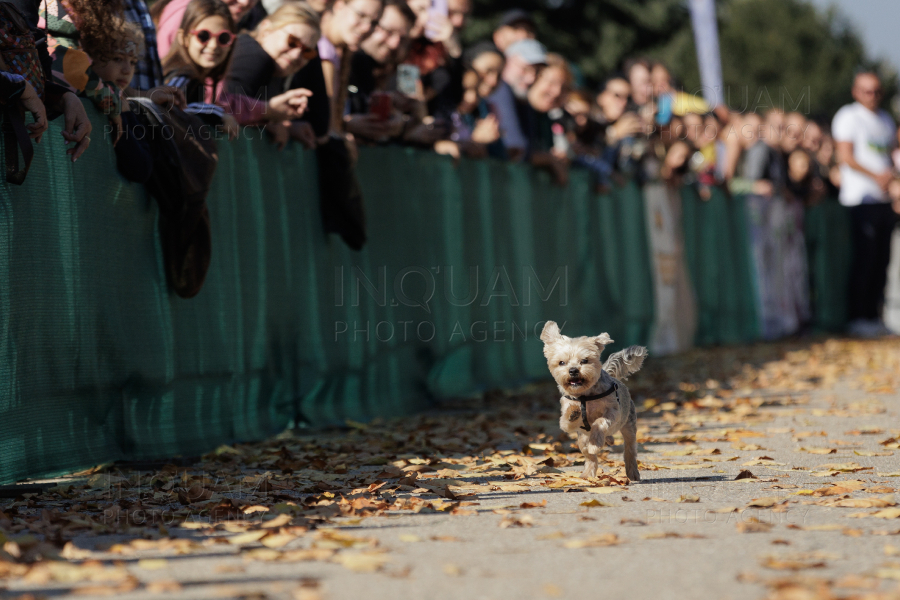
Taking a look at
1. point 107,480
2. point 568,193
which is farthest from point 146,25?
point 568,193

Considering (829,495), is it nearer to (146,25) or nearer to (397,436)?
(397,436)

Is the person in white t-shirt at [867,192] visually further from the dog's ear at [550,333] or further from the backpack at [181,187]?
the dog's ear at [550,333]

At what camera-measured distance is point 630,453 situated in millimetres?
6770

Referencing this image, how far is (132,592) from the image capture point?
434 cm

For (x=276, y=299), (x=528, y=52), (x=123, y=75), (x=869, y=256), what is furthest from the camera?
(x=869, y=256)

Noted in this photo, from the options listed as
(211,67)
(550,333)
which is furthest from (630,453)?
(211,67)

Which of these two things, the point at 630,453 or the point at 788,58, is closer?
the point at 630,453

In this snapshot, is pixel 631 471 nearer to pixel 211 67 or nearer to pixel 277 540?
pixel 277 540

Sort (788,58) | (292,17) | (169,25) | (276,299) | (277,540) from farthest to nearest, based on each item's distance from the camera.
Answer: (788,58) < (276,299) < (292,17) < (169,25) < (277,540)

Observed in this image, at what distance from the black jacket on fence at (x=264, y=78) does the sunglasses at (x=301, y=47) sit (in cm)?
17

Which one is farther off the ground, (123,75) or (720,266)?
(123,75)

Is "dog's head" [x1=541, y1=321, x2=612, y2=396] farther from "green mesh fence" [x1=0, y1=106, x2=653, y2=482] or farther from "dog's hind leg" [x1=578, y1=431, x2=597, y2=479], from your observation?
"green mesh fence" [x1=0, y1=106, x2=653, y2=482]

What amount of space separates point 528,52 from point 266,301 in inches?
205

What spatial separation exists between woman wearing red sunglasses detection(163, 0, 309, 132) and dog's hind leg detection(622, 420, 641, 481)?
10.1ft
